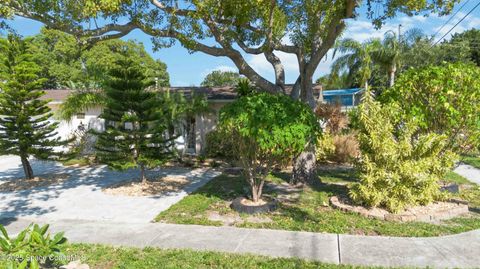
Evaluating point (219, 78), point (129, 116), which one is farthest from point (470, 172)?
point (219, 78)

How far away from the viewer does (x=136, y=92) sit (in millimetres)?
10305

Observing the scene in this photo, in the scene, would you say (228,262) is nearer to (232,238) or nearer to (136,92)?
(232,238)

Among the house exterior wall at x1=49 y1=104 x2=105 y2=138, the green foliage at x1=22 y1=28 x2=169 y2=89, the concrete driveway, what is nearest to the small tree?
the concrete driveway

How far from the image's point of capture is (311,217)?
7.37m

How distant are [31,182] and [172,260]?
8.74 meters

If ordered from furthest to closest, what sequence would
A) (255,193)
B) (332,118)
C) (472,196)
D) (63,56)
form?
(63,56), (332,118), (472,196), (255,193)

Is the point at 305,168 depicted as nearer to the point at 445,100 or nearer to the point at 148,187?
the point at 445,100

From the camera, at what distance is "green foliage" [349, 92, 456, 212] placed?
7.43m

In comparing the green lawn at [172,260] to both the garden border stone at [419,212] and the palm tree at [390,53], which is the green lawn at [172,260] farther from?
the palm tree at [390,53]

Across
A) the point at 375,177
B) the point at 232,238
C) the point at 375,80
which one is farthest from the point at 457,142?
the point at 375,80

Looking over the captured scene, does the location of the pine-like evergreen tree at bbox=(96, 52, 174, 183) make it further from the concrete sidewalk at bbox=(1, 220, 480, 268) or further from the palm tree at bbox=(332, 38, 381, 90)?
the palm tree at bbox=(332, 38, 381, 90)

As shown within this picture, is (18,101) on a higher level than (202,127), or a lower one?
higher

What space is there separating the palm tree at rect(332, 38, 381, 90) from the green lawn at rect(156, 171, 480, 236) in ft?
61.8

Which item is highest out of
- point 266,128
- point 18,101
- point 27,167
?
point 18,101
